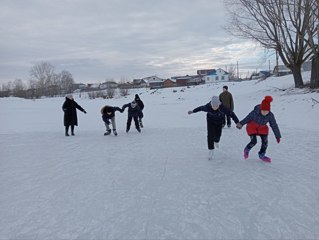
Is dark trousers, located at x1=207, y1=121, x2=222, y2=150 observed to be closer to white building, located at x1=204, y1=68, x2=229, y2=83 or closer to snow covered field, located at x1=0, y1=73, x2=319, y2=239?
snow covered field, located at x1=0, y1=73, x2=319, y2=239

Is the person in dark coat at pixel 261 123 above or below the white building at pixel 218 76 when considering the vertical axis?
below

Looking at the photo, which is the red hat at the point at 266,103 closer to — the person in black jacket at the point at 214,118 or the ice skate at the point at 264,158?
the person in black jacket at the point at 214,118

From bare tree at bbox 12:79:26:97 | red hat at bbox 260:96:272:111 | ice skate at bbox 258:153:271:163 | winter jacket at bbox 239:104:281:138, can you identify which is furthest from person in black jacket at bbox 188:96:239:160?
bare tree at bbox 12:79:26:97

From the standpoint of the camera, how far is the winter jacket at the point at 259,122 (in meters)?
5.36

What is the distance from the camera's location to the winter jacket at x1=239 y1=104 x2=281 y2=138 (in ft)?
17.6

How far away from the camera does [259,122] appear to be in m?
5.43

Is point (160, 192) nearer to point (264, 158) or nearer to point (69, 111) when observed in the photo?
point (264, 158)

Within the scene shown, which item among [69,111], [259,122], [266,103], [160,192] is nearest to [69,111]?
[69,111]

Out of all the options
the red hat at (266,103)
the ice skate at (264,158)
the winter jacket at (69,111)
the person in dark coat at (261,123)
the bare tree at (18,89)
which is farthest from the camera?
the bare tree at (18,89)

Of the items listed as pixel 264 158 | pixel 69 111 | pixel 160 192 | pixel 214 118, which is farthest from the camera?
pixel 69 111

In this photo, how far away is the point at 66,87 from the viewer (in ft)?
227

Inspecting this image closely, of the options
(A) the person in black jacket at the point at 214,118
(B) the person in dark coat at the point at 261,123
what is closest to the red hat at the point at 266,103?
(B) the person in dark coat at the point at 261,123

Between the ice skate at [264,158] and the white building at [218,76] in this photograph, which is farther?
the white building at [218,76]

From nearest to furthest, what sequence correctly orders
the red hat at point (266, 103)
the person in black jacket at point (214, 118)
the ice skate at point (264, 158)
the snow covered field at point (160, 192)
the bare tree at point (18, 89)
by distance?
the snow covered field at point (160, 192) → the red hat at point (266, 103) → the ice skate at point (264, 158) → the person in black jacket at point (214, 118) → the bare tree at point (18, 89)
